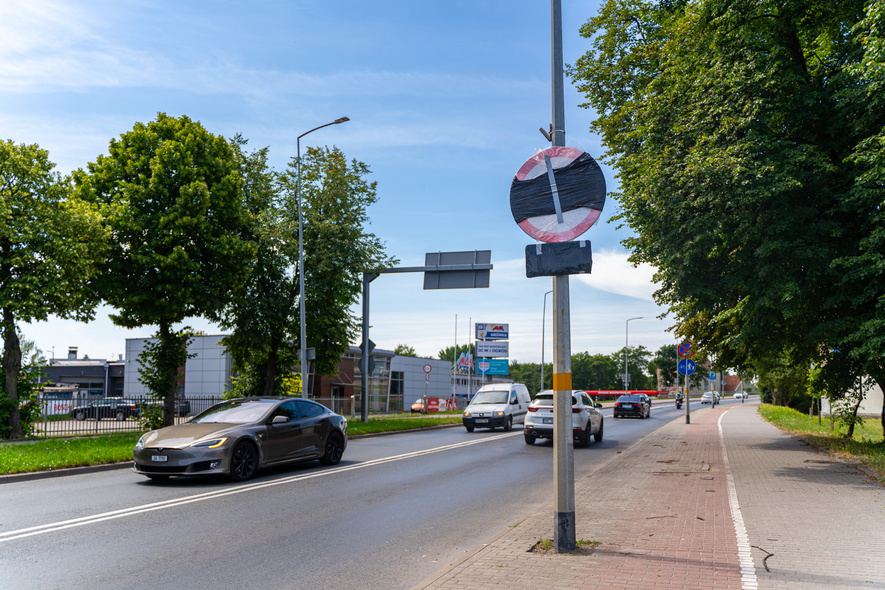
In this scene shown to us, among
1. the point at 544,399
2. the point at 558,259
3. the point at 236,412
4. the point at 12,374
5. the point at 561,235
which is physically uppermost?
the point at 561,235

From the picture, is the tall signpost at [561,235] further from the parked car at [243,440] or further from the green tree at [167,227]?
the green tree at [167,227]

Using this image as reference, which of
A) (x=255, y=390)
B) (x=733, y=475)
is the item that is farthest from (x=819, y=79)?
(x=255, y=390)

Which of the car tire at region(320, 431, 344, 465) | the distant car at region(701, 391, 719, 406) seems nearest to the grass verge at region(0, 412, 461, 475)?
the car tire at region(320, 431, 344, 465)

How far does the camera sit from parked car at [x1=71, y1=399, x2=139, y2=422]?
882 inches

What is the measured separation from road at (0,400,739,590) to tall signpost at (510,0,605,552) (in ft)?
4.33

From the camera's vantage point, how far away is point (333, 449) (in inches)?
563

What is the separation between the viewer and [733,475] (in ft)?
40.2

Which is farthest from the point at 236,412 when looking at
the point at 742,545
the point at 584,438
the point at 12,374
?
the point at 12,374

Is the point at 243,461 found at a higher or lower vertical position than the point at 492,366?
lower

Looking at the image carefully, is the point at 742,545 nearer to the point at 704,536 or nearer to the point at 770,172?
the point at 704,536

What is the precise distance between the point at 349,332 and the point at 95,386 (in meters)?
47.9

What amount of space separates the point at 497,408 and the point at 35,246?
1611cm

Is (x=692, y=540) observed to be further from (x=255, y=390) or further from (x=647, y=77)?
(x=255, y=390)

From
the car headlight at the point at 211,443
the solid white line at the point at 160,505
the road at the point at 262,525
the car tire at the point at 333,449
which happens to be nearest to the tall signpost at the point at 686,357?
the road at the point at 262,525
